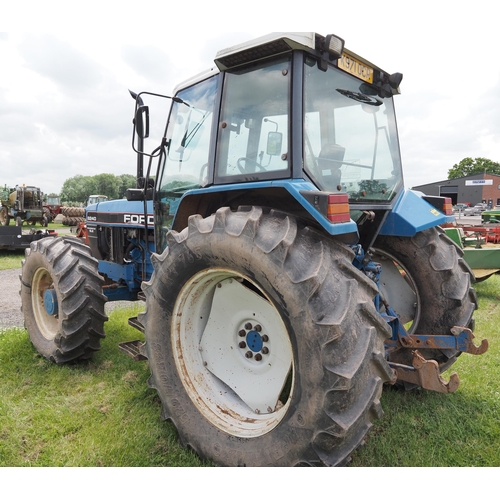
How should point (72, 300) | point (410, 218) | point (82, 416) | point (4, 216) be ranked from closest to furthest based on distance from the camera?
point (82, 416), point (410, 218), point (72, 300), point (4, 216)

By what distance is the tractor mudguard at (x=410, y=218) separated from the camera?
112 inches

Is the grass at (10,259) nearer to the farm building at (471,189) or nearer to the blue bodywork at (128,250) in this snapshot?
the blue bodywork at (128,250)

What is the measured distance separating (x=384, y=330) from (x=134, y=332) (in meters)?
3.31

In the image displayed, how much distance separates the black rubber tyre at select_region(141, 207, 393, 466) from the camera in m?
1.81

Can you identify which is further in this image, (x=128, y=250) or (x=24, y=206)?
(x=24, y=206)

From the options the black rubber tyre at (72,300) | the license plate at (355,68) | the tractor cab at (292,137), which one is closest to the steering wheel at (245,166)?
the tractor cab at (292,137)

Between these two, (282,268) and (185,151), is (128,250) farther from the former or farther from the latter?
(282,268)

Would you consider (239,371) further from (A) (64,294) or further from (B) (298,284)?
(A) (64,294)

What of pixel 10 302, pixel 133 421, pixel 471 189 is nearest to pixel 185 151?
pixel 133 421

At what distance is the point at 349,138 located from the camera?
2842mm

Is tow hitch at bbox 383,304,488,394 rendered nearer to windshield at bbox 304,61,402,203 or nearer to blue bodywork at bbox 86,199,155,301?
windshield at bbox 304,61,402,203

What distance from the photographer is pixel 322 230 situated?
217 centimetres

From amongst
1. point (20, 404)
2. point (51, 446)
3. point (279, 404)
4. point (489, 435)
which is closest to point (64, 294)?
point (20, 404)

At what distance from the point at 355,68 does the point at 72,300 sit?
2.75 metres
